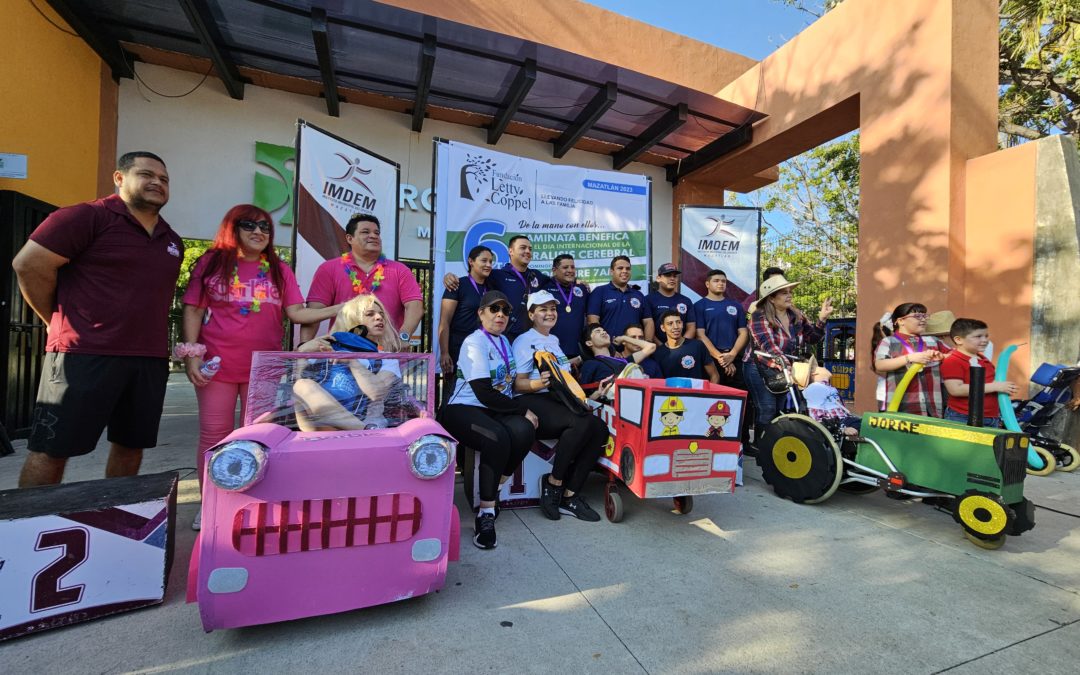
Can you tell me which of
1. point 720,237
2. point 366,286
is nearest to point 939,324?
point 720,237

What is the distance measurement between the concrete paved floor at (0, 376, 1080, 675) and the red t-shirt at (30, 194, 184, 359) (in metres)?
1.20

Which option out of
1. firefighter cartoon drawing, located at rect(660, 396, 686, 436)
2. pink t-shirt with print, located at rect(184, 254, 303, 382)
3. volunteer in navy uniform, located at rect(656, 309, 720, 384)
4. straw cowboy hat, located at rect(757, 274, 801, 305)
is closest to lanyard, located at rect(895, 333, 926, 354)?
straw cowboy hat, located at rect(757, 274, 801, 305)

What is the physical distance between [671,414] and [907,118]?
6.33 meters

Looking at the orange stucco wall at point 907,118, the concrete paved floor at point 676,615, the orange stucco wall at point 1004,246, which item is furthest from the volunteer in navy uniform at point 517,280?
the orange stucco wall at point 1004,246

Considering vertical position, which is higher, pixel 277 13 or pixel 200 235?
pixel 277 13

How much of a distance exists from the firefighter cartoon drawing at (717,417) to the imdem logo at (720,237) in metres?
3.94

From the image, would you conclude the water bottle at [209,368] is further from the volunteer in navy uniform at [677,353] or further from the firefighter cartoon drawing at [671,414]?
the volunteer in navy uniform at [677,353]

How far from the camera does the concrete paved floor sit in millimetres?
1801

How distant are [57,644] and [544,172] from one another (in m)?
4.80

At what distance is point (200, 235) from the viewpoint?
666 cm

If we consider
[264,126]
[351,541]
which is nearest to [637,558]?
[351,541]

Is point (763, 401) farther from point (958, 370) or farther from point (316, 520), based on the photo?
point (316, 520)

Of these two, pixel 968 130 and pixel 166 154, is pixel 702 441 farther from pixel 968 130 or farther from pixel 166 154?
pixel 166 154

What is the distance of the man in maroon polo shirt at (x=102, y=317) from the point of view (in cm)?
233
